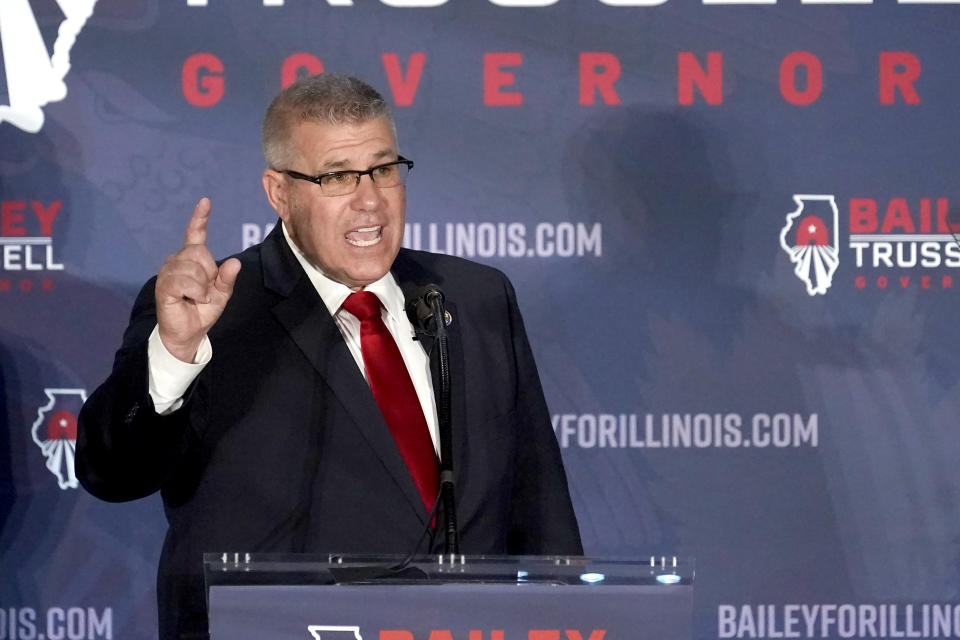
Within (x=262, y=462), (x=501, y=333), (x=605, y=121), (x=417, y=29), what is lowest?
(x=262, y=462)

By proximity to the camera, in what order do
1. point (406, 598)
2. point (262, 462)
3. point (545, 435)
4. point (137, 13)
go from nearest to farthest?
point (406, 598) → point (262, 462) → point (545, 435) → point (137, 13)

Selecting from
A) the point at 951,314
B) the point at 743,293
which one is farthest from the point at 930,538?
the point at 743,293

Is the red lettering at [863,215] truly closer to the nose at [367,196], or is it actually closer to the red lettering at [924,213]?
the red lettering at [924,213]

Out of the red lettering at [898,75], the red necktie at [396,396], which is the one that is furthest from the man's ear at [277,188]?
the red lettering at [898,75]

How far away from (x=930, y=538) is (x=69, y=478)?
96.5 inches

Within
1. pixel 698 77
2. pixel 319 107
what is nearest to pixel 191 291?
pixel 319 107

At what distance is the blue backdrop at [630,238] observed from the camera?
3.57 m

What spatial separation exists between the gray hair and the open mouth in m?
0.21

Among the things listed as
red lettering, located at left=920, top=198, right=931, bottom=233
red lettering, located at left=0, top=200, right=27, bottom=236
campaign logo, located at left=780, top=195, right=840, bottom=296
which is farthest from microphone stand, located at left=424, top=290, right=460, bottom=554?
red lettering, located at left=920, top=198, right=931, bottom=233

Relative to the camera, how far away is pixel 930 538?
362cm

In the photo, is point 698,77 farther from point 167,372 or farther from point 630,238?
point 167,372

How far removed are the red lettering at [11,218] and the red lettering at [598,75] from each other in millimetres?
1603

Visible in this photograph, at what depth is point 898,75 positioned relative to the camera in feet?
11.9

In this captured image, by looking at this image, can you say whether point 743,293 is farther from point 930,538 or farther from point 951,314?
point 930,538
